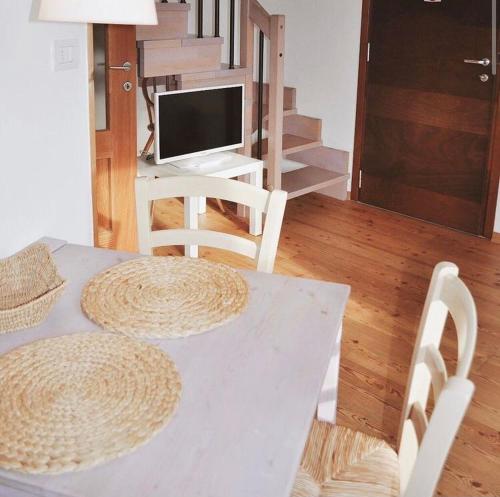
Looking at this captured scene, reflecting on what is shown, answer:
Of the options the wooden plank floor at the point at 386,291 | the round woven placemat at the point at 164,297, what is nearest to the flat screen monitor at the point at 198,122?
the wooden plank floor at the point at 386,291

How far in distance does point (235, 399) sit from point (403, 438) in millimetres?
430

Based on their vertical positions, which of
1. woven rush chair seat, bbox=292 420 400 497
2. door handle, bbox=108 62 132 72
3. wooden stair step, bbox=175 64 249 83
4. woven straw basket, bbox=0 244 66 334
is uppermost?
door handle, bbox=108 62 132 72

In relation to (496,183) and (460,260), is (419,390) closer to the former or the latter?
(460,260)

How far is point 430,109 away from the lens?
4316 millimetres

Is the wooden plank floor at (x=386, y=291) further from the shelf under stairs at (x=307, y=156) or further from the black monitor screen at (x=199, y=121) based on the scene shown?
the black monitor screen at (x=199, y=121)

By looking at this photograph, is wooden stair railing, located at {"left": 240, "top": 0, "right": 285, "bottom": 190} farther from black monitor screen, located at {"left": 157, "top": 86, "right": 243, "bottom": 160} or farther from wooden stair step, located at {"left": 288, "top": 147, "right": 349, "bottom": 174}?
wooden stair step, located at {"left": 288, "top": 147, "right": 349, "bottom": 174}

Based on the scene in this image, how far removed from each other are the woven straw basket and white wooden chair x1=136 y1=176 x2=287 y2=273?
0.36 meters

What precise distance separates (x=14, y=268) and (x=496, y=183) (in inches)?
121

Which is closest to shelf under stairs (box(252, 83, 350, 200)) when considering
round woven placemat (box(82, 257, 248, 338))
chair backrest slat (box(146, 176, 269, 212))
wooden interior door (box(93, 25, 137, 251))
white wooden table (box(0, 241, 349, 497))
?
wooden interior door (box(93, 25, 137, 251))

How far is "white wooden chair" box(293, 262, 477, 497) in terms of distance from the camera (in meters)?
1.43

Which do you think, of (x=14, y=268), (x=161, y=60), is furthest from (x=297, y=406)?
(x=161, y=60)

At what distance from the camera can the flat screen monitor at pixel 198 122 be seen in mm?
3604

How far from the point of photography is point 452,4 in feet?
13.3

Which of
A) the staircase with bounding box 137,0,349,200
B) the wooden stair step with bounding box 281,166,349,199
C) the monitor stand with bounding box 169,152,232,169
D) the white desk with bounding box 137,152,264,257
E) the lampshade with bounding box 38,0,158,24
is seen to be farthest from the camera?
the wooden stair step with bounding box 281,166,349,199
